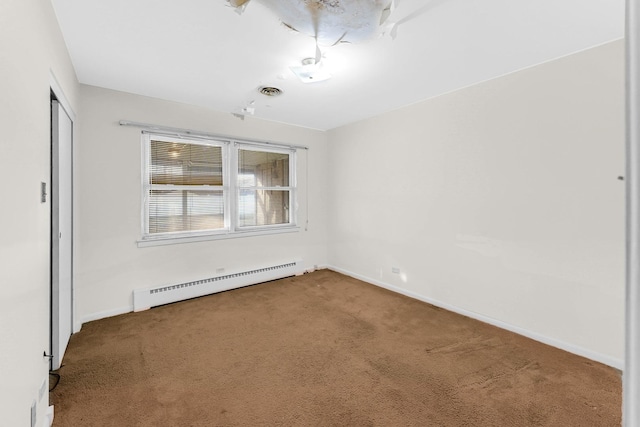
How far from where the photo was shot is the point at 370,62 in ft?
8.35

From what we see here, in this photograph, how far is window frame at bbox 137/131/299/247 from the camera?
3418 millimetres

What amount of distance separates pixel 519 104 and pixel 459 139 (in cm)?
62

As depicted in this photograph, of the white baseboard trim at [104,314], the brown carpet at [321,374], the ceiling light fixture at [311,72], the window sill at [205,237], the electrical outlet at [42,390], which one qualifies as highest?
the ceiling light fixture at [311,72]

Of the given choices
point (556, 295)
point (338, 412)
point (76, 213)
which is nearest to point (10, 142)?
point (76, 213)

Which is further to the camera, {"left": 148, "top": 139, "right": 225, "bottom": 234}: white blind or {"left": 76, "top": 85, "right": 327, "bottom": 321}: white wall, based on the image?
{"left": 148, "top": 139, "right": 225, "bottom": 234}: white blind

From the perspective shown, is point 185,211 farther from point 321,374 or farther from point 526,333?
point 526,333

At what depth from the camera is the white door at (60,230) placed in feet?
6.97

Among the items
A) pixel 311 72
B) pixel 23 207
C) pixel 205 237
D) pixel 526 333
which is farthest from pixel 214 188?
pixel 526 333

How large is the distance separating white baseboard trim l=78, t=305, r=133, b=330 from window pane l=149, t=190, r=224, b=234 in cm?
91

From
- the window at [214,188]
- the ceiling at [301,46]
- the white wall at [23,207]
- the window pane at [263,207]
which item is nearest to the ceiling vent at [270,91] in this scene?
the ceiling at [301,46]

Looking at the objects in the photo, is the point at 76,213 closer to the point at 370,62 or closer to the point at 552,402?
the point at 370,62

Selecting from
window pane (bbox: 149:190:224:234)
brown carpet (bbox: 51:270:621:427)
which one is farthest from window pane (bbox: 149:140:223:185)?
brown carpet (bbox: 51:270:621:427)

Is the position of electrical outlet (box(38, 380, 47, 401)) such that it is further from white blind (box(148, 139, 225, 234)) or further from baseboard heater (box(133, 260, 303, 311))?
white blind (box(148, 139, 225, 234))

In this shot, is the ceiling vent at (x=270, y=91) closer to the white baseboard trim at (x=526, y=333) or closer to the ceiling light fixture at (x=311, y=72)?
the ceiling light fixture at (x=311, y=72)
